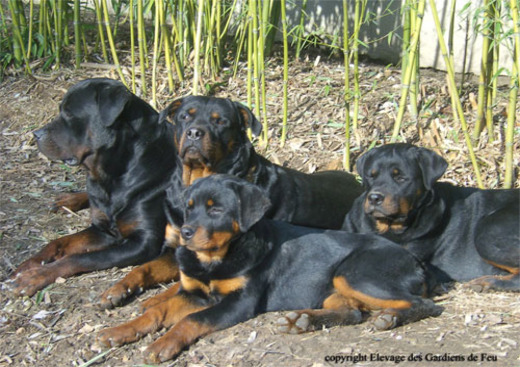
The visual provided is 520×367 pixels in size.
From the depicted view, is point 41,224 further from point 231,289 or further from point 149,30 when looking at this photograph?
point 149,30

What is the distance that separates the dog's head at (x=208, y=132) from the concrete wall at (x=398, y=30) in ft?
6.88

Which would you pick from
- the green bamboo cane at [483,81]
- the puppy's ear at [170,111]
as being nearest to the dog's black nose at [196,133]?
the puppy's ear at [170,111]

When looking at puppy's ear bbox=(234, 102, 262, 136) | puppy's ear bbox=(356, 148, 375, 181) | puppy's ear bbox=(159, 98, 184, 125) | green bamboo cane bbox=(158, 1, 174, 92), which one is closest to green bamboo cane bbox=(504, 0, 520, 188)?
puppy's ear bbox=(356, 148, 375, 181)

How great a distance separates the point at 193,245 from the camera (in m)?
4.02

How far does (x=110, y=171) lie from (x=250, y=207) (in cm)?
153

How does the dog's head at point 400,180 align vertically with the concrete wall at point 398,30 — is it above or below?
below

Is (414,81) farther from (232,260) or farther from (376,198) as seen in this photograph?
(232,260)

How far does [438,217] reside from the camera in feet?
16.6

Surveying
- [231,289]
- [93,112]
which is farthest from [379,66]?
[231,289]

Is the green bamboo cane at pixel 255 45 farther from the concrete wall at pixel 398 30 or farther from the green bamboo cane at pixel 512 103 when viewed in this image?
the green bamboo cane at pixel 512 103

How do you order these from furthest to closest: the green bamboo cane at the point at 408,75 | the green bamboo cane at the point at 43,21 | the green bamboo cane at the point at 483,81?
the green bamboo cane at the point at 43,21 < the green bamboo cane at the point at 483,81 < the green bamboo cane at the point at 408,75

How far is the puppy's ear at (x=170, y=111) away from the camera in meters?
5.21

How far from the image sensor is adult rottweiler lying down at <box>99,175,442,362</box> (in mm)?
4051

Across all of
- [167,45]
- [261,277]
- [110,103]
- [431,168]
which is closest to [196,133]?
[110,103]
